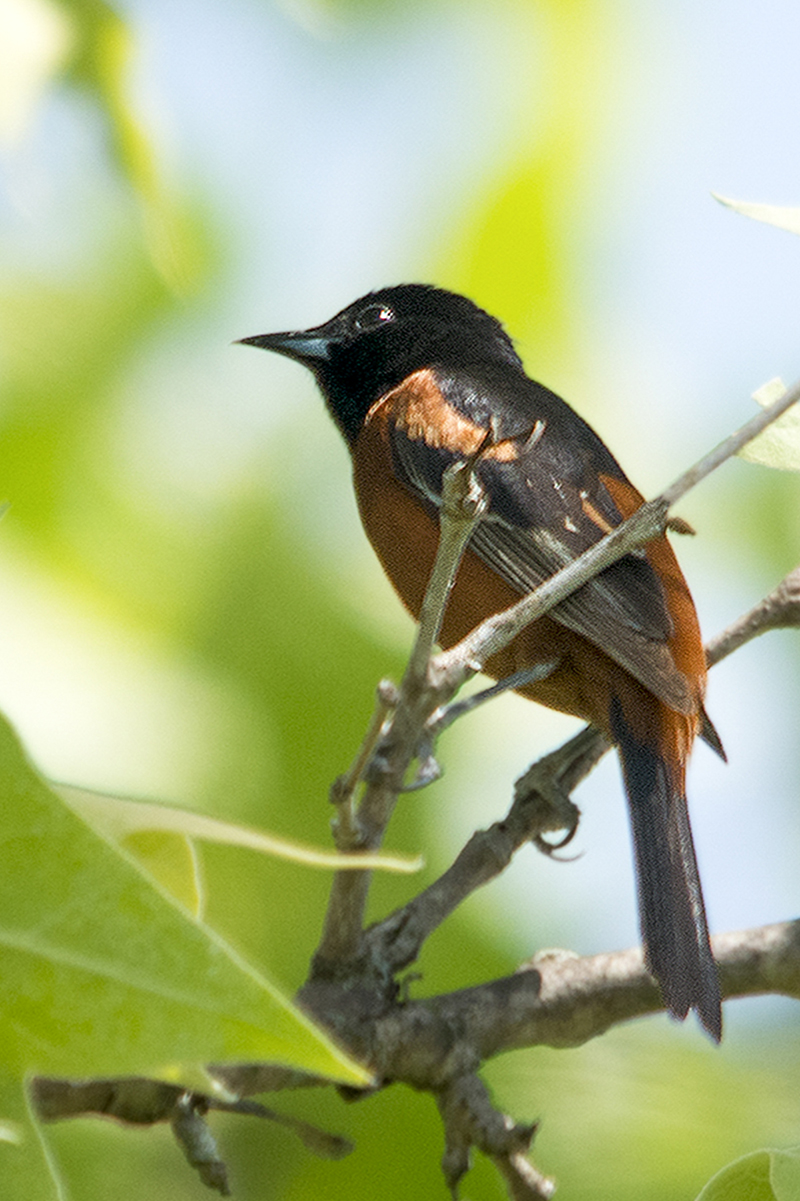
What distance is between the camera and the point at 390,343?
3844 millimetres

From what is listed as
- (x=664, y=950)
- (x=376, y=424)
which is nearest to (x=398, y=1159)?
(x=664, y=950)

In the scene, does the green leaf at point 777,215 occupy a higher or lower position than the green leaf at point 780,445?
higher

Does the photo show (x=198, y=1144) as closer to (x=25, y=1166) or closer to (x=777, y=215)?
(x=25, y=1166)

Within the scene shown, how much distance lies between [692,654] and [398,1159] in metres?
1.22

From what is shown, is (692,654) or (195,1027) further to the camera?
(692,654)

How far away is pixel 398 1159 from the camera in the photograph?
2.16m

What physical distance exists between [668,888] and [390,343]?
203cm

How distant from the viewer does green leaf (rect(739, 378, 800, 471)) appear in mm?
1287

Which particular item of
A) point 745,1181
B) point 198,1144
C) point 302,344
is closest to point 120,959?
point 745,1181

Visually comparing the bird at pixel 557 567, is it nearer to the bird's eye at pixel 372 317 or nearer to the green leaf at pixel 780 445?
the bird's eye at pixel 372 317

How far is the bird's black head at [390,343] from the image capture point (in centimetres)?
364

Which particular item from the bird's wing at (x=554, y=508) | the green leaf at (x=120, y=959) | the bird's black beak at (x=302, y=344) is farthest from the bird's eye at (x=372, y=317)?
the green leaf at (x=120, y=959)

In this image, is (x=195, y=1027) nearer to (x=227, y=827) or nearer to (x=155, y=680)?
(x=227, y=827)

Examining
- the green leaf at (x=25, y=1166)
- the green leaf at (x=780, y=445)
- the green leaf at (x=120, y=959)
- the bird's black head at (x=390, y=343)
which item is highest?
the green leaf at (x=780, y=445)
